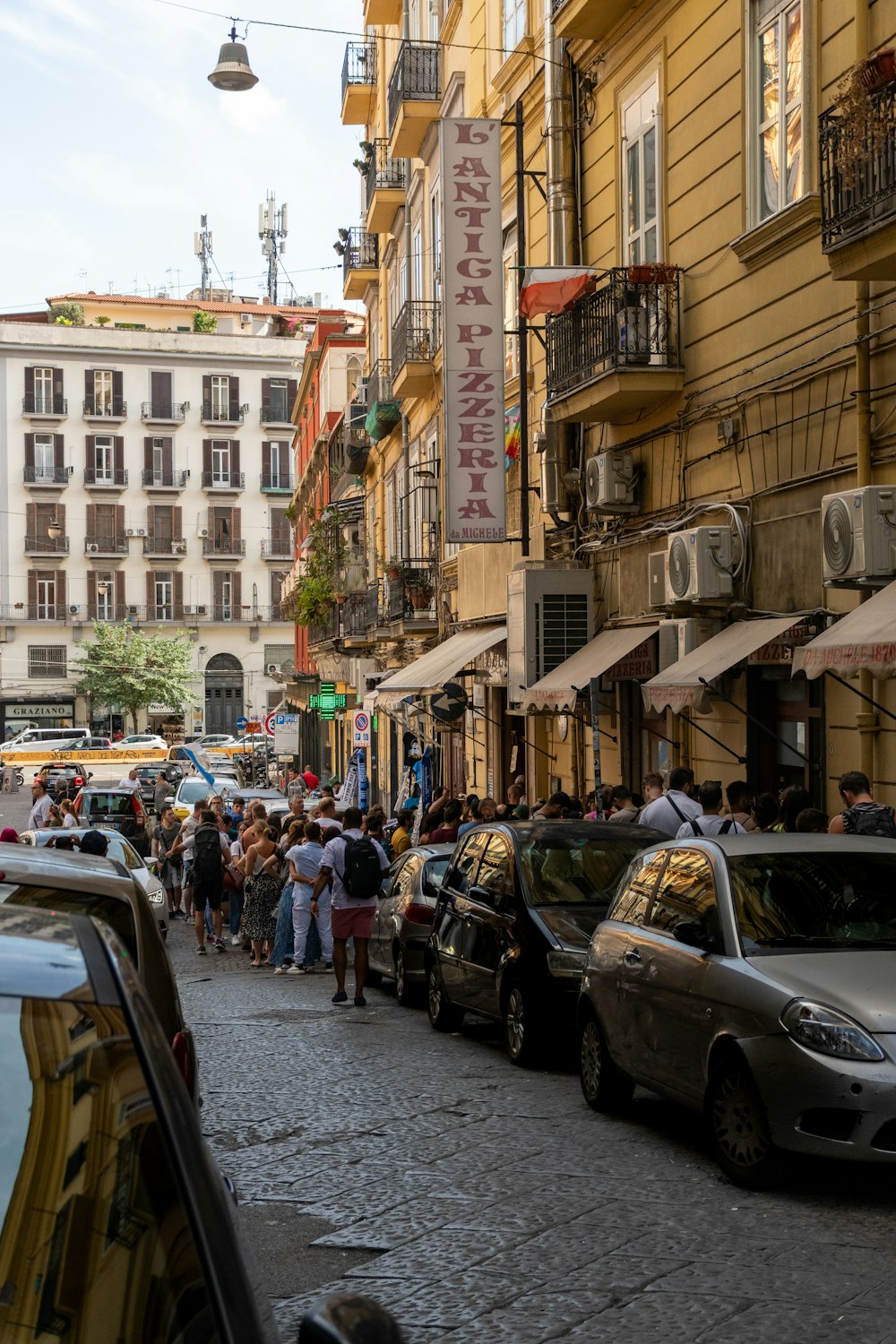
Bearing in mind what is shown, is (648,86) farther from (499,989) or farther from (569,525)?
(499,989)

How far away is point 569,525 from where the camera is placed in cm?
2083

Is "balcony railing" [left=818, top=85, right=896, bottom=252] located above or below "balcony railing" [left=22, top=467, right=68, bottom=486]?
below

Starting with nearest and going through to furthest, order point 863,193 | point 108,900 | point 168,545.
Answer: point 108,900
point 863,193
point 168,545

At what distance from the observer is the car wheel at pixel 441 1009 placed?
42.0ft

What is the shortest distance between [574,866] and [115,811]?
877 inches

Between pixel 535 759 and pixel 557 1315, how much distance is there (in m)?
17.4

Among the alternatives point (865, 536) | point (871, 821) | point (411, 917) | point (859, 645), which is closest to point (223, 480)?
point (411, 917)

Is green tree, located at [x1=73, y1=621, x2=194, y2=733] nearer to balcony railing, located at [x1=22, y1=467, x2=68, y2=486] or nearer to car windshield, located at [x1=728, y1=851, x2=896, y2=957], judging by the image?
balcony railing, located at [x1=22, y1=467, x2=68, y2=486]

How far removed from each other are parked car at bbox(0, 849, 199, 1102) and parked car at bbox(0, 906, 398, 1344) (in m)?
1.96

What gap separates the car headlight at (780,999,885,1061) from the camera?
22.7 feet

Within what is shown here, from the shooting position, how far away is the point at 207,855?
835 inches

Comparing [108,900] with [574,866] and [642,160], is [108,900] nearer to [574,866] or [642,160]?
[574,866]

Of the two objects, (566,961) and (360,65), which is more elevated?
(360,65)

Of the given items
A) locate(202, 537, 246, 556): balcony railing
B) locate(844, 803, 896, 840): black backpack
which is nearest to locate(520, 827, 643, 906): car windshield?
locate(844, 803, 896, 840): black backpack
